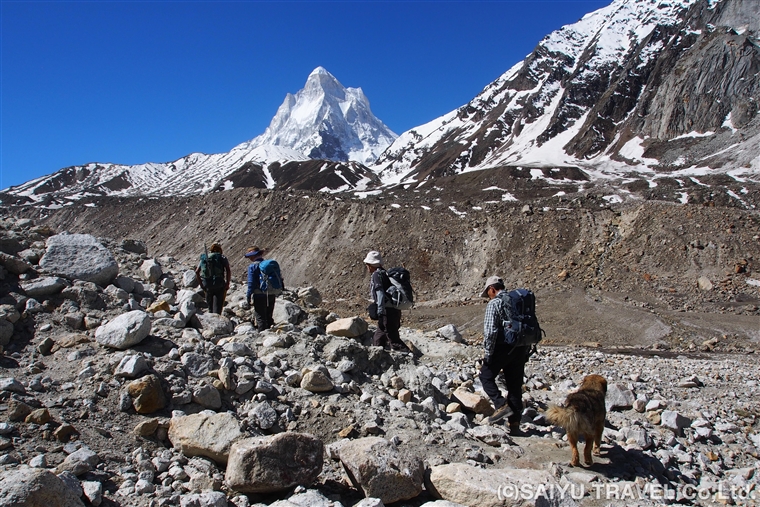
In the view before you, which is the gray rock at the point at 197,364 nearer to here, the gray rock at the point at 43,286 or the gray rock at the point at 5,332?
the gray rock at the point at 5,332

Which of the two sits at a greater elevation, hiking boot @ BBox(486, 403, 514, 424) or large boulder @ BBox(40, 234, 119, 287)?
large boulder @ BBox(40, 234, 119, 287)

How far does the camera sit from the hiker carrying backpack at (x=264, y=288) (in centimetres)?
834

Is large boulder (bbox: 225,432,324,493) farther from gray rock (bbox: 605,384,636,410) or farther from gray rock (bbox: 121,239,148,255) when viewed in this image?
gray rock (bbox: 121,239,148,255)

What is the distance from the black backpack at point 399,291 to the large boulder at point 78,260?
4.66 m

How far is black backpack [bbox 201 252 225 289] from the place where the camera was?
909 cm

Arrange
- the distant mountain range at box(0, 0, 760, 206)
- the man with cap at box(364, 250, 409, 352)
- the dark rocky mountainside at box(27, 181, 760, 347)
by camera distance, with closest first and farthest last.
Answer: the man with cap at box(364, 250, 409, 352), the dark rocky mountainside at box(27, 181, 760, 347), the distant mountain range at box(0, 0, 760, 206)

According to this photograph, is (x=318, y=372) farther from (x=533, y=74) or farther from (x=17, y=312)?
(x=533, y=74)

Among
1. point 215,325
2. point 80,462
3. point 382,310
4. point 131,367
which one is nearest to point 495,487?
point 80,462

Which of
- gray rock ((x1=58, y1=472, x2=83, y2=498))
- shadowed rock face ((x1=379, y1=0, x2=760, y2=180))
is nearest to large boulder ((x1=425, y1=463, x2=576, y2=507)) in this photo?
gray rock ((x1=58, y1=472, x2=83, y2=498))

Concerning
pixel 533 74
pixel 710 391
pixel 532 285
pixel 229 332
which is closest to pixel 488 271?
pixel 532 285

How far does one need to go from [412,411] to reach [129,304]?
4.69 meters

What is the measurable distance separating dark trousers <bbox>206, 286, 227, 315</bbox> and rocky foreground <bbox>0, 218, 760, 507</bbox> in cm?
39

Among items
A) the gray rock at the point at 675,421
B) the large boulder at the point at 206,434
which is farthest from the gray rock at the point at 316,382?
the gray rock at the point at 675,421

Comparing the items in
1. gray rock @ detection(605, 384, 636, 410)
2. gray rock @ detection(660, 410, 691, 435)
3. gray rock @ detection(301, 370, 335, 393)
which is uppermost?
gray rock @ detection(301, 370, 335, 393)
